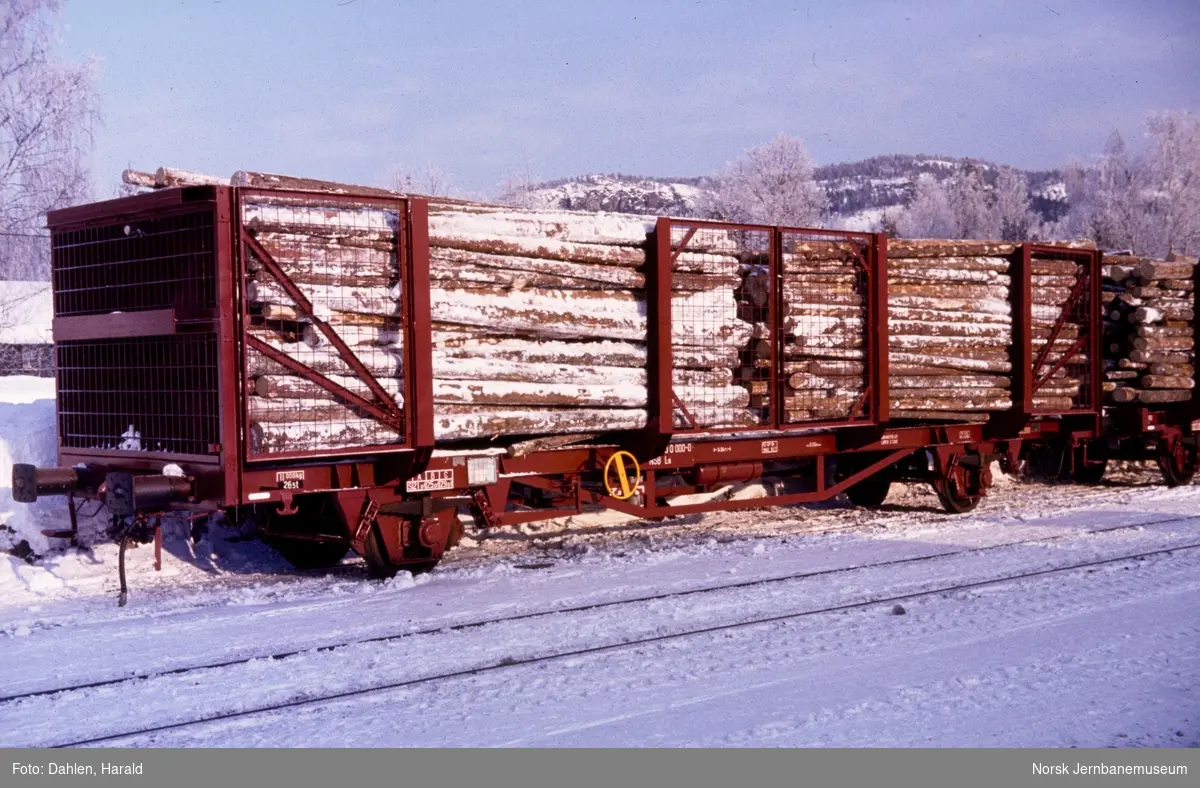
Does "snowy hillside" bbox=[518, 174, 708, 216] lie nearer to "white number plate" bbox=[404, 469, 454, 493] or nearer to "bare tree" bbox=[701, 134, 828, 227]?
"bare tree" bbox=[701, 134, 828, 227]

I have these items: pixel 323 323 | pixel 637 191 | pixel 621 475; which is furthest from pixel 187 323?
pixel 637 191

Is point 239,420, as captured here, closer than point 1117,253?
Yes

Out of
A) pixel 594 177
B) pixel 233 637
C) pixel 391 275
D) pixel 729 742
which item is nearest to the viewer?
pixel 729 742

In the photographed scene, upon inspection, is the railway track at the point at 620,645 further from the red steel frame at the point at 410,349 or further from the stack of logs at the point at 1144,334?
the stack of logs at the point at 1144,334

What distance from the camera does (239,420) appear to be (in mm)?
9047

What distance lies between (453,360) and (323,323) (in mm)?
1244

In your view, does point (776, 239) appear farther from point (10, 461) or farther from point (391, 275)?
point (10, 461)

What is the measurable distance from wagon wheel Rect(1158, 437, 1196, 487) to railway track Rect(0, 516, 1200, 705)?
531 centimetres

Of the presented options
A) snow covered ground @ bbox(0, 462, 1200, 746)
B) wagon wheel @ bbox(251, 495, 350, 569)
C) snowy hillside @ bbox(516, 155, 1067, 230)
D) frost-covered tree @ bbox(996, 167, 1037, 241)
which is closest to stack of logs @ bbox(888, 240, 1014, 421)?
snow covered ground @ bbox(0, 462, 1200, 746)

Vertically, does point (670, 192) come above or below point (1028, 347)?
above

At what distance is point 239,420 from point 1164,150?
4729cm

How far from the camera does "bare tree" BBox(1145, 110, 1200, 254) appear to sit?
46125mm

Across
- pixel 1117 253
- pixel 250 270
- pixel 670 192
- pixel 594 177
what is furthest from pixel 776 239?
pixel 594 177

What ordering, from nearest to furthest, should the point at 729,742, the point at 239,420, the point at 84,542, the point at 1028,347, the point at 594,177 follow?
the point at 729,742 → the point at 239,420 → the point at 84,542 → the point at 1028,347 → the point at 594,177
